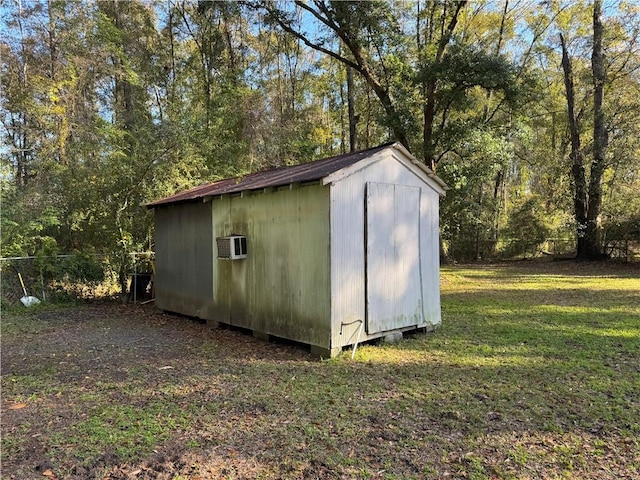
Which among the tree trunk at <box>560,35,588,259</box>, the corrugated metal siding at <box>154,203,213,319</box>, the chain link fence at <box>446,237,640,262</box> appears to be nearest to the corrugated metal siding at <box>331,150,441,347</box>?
the corrugated metal siding at <box>154,203,213,319</box>

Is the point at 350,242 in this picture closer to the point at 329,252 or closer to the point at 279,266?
the point at 329,252

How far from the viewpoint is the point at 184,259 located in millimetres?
7801

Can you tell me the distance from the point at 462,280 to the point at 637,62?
10777 millimetres

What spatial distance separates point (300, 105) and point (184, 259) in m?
14.3

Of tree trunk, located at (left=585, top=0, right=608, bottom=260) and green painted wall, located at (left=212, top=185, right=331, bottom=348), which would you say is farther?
tree trunk, located at (left=585, top=0, right=608, bottom=260)

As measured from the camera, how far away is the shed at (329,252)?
512 cm

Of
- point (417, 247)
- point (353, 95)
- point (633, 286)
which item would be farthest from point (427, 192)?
point (353, 95)

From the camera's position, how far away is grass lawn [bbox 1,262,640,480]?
2.75 meters

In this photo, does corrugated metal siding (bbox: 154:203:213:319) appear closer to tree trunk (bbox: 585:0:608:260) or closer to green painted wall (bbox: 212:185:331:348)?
green painted wall (bbox: 212:185:331:348)

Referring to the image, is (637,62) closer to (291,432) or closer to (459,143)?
(459,143)

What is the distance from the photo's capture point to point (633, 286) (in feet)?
34.2

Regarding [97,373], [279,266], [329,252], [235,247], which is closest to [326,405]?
[329,252]

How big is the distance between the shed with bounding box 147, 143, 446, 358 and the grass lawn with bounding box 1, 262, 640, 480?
0.38m

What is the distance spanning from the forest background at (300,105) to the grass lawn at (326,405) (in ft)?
13.9
